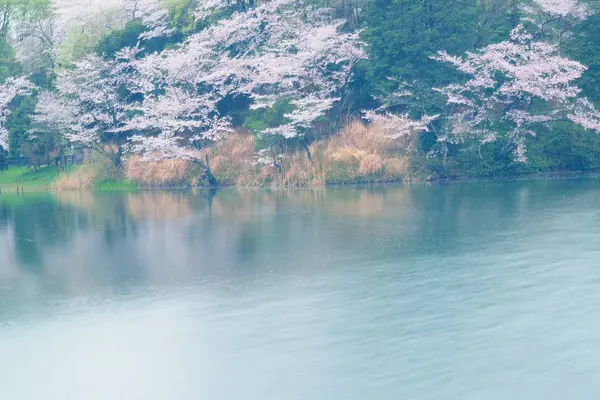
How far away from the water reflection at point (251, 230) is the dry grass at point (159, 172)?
5.21 metres

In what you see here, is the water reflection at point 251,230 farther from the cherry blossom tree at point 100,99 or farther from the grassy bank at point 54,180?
the cherry blossom tree at point 100,99

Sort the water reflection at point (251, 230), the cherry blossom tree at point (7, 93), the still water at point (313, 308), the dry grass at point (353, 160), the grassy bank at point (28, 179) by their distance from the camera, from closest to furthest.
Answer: the still water at point (313, 308), the water reflection at point (251, 230), the dry grass at point (353, 160), the grassy bank at point (28, 179), the cherry blossom tree at point (7, 93)

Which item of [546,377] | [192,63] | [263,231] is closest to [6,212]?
[192,63]

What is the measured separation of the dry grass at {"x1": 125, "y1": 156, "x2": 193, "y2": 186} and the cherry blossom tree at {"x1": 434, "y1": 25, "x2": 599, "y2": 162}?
1251 cm

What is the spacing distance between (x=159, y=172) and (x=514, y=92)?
54.5 ft

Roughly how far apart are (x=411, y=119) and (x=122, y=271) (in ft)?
60.8

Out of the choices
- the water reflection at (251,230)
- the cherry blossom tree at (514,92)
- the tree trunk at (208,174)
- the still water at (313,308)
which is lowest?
the still water at (313,308)

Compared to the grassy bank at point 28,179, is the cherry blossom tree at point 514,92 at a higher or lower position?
higher

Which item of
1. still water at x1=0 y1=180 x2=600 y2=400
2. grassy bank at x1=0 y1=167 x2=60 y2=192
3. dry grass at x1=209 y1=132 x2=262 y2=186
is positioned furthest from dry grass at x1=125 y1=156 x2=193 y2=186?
still water at x1=0 y1=180 x2=600 y2=400

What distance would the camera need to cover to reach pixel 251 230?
18.1 m

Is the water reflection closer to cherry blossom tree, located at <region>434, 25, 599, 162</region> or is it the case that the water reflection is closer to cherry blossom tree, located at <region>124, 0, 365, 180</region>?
cherry blossom tree, located at <region>434, 25, 599, 162</region>

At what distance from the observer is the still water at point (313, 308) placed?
7586mm

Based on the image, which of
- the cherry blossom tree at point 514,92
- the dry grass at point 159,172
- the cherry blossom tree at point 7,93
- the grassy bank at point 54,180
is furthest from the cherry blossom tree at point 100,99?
the cherry blossom tree at point 514,92

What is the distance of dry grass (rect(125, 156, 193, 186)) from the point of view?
109 feet
